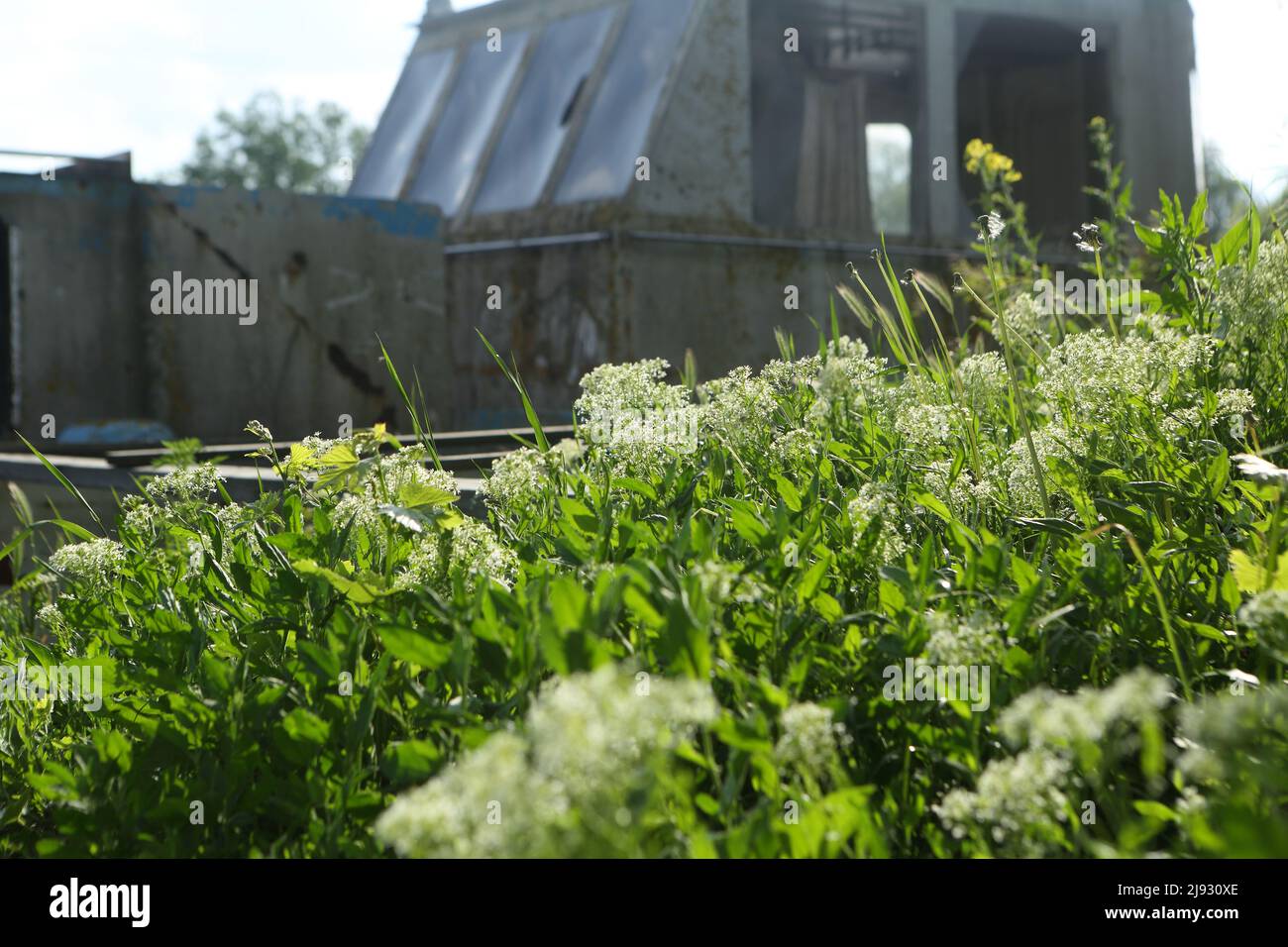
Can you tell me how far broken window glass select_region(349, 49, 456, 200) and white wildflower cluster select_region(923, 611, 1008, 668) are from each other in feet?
40.8

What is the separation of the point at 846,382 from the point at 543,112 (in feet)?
33.4

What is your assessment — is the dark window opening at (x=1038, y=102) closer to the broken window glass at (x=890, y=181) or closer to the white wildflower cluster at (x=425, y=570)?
the white wildflower cluster at (x=425, y=570)

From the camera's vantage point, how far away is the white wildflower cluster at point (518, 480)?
9.11 feet

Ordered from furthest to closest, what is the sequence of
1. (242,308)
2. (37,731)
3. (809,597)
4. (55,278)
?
(242,308), (55,278), (37,731), (809,597)

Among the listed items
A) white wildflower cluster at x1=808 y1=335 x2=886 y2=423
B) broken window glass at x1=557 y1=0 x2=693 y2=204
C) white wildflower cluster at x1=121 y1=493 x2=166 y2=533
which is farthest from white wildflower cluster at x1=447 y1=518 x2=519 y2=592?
broken window glass at x1=557 y1=0 x2=693 y2=204

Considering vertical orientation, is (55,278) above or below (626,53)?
below

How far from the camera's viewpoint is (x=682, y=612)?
60.2 inches

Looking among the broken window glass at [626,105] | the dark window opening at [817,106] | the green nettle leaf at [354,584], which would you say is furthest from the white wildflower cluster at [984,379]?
the dark window opening at [817,106]

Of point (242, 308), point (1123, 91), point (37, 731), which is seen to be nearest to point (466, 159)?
point (242, 308)

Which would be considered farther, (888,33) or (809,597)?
(888,33)

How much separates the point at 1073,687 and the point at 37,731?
199 centimetres

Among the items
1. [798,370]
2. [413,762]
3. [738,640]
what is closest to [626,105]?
[798,370]

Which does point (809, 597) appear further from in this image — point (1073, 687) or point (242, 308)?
point (242, 308)
